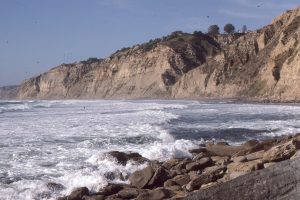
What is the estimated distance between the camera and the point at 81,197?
9867 mm

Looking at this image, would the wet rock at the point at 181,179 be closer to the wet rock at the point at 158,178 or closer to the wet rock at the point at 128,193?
the wet rock at the point at 158,178

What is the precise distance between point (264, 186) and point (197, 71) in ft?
261

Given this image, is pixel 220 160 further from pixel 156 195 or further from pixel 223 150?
pixel 156 195

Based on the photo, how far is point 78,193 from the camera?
9.89 m

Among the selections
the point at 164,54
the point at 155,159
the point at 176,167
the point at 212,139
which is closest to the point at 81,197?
the point at 176,167

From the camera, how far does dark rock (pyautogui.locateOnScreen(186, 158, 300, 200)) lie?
129 inches

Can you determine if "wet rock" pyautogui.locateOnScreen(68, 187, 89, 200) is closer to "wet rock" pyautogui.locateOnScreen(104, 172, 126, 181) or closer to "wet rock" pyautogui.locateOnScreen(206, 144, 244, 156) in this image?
"wet rock" pyautogui.locateOnScreen(104, 172, 126, 181)

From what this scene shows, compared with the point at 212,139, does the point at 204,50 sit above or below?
above

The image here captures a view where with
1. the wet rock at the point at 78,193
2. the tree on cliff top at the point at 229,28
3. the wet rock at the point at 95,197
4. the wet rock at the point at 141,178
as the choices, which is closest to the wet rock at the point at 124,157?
the wet rock at the point at 141,178

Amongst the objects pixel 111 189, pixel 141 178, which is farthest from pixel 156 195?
pixel 141 178

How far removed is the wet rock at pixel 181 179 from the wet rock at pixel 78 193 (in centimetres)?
191

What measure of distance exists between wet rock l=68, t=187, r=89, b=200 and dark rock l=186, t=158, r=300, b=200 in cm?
674

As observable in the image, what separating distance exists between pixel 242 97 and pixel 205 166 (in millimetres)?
52714

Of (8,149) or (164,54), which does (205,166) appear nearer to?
(8,149)
